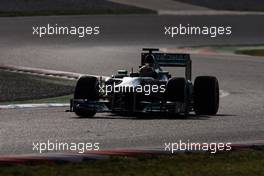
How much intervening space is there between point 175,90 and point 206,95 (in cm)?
89

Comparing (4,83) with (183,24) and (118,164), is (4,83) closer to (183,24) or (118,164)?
(118,164)

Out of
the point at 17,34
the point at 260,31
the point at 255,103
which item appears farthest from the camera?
the point at 260,31

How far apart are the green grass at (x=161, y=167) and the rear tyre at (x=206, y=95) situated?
191 inches

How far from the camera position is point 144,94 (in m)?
15.0

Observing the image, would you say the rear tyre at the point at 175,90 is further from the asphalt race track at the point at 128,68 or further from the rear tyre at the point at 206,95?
the rear tyre at the point at 206,95

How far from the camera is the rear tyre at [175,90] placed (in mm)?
14811

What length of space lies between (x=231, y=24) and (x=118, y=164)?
95.3ft

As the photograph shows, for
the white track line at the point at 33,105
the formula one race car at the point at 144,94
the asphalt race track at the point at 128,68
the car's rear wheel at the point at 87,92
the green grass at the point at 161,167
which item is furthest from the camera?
the white track line at the point at 33,105

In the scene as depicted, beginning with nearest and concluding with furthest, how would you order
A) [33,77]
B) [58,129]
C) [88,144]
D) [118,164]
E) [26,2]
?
[118,164] < [88,144] < [58,129] < [33,77] < [26,2]

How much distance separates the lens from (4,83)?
19672 millimetres

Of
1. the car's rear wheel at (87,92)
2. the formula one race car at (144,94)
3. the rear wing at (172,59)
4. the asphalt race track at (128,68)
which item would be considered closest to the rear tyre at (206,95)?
the formula one race car at (144,94)

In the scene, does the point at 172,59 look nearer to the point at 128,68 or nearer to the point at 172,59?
the point at 172,59

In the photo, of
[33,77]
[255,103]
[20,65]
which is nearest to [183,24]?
[20,65]

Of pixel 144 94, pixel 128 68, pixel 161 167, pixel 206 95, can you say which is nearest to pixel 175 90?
pixel 144 94
